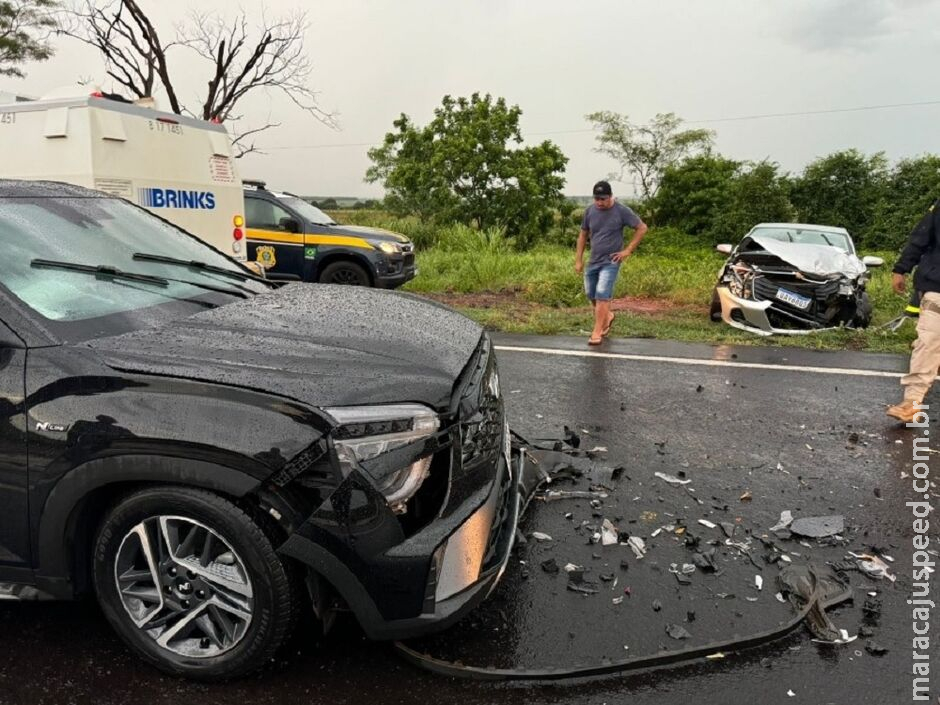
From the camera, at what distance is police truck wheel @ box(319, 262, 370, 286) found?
37.4 feet

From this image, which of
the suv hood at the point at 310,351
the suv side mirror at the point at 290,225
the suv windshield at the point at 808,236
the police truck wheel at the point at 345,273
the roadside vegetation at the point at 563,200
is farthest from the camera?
the roadside vegetation at the point at 563,200

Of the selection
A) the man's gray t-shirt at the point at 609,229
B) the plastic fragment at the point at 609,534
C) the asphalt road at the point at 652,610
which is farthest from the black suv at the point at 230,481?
the man's gray t-shirt at the point at 609,229

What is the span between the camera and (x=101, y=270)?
9.78 ft

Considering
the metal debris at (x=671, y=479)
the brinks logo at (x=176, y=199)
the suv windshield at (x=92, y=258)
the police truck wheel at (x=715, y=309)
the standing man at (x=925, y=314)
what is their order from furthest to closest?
the police truck wheel at (x=715, y=309), the brinks logo at (x=176, y=199), the standing man at (x=925, y=314), the metal debris at (x=671, y=479), the suv windshield at (x=92, y=258)

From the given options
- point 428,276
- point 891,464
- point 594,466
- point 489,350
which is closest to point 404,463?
point 489,350

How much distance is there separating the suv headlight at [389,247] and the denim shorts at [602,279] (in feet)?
13.8

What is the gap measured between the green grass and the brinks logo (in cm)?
375

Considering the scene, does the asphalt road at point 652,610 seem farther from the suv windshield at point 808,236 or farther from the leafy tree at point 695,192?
the leafy tree at point 695,192

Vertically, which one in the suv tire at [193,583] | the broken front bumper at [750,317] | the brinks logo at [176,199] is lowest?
the suv tire at [193,583]

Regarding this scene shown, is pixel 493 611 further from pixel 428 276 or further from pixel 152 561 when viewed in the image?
pixel 428 276

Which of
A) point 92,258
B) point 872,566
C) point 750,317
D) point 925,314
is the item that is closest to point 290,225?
point 750,317

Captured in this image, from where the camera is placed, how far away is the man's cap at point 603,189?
7934 mm

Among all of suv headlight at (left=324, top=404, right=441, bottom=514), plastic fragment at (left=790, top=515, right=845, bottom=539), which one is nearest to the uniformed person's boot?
plastic fragment at (left=790, top=515, right=845, bottom=539)

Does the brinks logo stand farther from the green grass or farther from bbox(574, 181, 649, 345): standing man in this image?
bbox(574, 181, 649, 345): standing man
